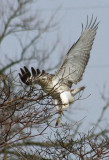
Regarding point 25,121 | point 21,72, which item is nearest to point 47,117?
point 25,121

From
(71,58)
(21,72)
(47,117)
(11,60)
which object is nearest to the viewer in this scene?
(47,117)

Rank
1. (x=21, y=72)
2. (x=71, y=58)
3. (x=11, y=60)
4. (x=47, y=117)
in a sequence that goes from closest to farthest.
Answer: (x=47, y=117), (x=21, y=72), (x=71, y=58), (x=11, y=60)

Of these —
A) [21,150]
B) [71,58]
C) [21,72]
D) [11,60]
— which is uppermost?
[11,60]

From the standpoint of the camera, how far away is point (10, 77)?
5.39 meters

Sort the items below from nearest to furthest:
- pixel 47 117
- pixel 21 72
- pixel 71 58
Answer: pixel 47 117, pixel 21 72, pixel 71 58

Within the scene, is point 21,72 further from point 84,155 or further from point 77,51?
point 77,51

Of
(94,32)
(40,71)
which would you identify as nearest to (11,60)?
(94,32)

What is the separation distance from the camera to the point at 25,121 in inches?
210

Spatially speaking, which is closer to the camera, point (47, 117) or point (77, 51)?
point (47, 117)

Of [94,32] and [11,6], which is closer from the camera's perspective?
[94,32]

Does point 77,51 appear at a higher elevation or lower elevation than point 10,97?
higher

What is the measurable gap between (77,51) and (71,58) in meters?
0.13

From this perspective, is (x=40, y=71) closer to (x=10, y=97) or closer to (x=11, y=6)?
(x=10, y=97)

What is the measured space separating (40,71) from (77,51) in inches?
69.7
